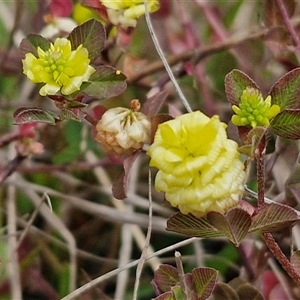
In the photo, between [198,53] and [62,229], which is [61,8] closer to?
[198,53]

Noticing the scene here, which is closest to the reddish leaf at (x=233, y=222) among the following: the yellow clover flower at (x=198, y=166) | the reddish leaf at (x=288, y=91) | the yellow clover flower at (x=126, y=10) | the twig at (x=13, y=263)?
the yellow clover flower at (x=198, y=166)

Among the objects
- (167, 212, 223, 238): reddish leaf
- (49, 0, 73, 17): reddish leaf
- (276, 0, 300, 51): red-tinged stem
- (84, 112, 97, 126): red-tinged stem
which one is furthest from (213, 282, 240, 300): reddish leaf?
(49, 0, 73, 17): reddish leaf

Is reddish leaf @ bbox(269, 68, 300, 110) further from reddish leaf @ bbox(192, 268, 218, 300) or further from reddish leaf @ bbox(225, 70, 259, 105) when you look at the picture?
reddish leaf @ bbox(192, 268, 218, 300)

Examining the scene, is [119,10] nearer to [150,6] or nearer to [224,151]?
[150,6]

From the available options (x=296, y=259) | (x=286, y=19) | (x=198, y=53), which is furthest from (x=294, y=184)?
(x=198, y=53)

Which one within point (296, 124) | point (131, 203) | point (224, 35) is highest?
point (296, 124)

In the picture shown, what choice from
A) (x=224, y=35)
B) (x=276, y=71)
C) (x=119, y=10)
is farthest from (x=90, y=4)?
(x=276, y=71)
